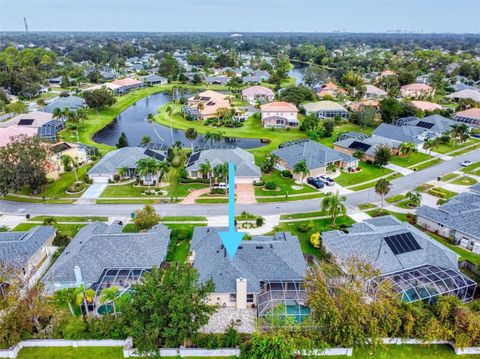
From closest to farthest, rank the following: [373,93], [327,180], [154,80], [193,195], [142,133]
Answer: [193,195] < [327,180] < [142,133] < [373,93] < [154,80]

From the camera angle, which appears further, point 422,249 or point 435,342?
point 422,249

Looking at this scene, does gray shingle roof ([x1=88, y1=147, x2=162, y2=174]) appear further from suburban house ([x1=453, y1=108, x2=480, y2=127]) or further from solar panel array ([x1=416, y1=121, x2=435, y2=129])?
suburban house ([x1=453, y1=108, x2=480, y2=127])

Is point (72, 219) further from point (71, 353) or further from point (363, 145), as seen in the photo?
point (363, 145)

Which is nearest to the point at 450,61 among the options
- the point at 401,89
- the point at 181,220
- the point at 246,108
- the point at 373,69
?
the point at 373,69

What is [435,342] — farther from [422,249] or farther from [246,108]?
[246,108]

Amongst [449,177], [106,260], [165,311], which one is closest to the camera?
[165,311]

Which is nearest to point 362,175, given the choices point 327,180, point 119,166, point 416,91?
point 327,180

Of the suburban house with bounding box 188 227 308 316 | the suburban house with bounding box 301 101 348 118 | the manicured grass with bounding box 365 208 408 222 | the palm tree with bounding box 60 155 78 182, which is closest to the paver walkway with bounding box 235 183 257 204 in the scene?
the suburban house with bounding box 188 227 308 316

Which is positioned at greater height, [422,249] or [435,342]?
[422,249]
